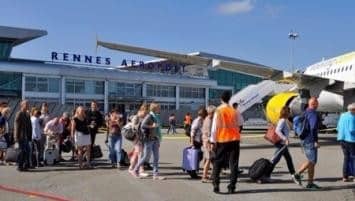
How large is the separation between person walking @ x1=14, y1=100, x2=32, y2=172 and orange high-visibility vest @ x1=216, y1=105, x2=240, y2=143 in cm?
583

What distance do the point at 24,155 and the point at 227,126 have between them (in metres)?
6.28

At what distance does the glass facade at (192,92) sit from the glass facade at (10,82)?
26679mm

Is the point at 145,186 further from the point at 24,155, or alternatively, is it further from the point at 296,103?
the point at 296,103

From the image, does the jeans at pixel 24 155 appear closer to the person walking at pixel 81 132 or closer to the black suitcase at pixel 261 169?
the person walking at pixel 81 132

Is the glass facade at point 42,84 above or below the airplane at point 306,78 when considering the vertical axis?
above

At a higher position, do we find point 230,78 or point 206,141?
point 230,78

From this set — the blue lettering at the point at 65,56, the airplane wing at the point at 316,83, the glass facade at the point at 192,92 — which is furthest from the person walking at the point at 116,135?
the glass facade at the point at 192,92

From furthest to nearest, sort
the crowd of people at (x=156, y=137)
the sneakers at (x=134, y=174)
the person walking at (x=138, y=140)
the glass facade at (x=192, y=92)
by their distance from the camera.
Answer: the glass facade at (x=192, y=92)
the person walking at (x=138, y=140)
the sneakers at (x=134, y=174)
the crowd of people at (x=156, y=137)

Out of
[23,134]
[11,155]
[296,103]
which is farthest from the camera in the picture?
[296,103]

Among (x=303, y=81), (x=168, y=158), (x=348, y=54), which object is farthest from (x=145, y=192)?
(x=348, y=54)

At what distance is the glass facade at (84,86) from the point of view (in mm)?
81625

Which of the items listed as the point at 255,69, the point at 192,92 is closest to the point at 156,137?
the point at 255,69

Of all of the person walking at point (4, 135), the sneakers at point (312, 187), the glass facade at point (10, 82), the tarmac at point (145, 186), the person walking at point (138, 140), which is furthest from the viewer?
the glass facade at point (10, 82)

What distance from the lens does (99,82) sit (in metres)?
85.1
